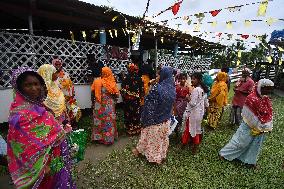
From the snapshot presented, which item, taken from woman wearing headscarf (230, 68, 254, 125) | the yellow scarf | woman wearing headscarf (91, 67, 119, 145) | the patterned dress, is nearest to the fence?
the yellow scarf

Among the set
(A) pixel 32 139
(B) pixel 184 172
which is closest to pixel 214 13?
(B) pixel 184 172

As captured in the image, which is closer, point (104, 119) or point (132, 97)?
point (104, 119)

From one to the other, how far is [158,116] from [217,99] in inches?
123

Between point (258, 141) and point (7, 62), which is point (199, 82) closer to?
point (258, 141)

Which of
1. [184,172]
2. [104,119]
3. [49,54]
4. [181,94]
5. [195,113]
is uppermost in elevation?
[49,54]

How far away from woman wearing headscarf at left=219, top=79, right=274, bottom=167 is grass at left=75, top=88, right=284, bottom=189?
230mm

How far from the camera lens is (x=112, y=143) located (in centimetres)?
575

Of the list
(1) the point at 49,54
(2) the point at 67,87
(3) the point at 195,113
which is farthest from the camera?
(1) the point at 49,54

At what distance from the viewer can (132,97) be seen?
633cm

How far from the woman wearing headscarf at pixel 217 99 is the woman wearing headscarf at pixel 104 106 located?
300 cm

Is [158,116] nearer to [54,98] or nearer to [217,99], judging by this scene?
[54,98]

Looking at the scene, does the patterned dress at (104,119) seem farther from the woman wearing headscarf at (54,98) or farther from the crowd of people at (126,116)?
the woman wearing headscarf at (54,98)

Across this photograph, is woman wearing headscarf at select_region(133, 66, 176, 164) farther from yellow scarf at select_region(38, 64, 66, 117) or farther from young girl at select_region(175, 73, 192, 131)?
yellow scarf at select_region(38, 64, 66, 117)

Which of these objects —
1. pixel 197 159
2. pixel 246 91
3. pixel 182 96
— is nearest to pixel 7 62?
pixel 182 96
